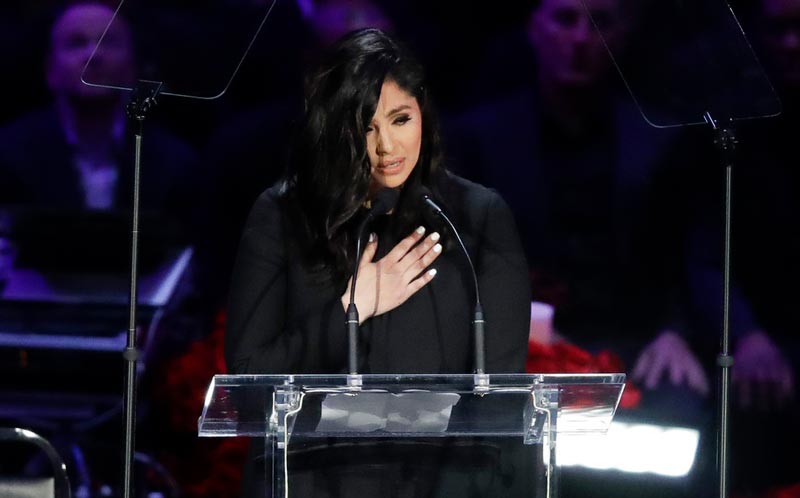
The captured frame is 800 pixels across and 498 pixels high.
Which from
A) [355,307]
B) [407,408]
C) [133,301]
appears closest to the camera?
[407,408]

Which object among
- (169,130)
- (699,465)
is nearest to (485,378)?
(699,465)

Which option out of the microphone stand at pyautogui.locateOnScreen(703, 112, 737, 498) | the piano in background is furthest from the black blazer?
the piano in background

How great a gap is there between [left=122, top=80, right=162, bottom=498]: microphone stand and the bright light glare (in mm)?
1709

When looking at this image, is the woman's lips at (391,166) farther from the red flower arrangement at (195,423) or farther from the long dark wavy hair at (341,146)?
the red flower arrangement at (195,423)

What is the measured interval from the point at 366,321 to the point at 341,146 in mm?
376

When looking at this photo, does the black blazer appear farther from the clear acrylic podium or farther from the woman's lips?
the clear acrylic podium

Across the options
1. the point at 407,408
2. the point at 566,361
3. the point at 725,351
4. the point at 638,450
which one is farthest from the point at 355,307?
the point at 566,361

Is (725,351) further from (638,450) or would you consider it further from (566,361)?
(566,361)

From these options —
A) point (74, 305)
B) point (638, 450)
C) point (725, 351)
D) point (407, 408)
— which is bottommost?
point (638, 450)

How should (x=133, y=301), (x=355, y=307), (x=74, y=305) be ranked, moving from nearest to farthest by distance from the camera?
(x=355, y=307)
(x=133, y=301)
(x=74, y=305)

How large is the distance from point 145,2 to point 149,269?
2196 millimetres

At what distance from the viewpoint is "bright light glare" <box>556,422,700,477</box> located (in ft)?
13.3

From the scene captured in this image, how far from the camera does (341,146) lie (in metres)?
2.90

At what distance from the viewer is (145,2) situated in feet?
9.32
